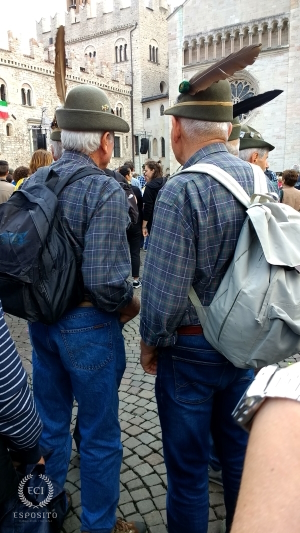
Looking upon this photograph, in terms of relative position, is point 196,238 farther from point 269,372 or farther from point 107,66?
point 107,66

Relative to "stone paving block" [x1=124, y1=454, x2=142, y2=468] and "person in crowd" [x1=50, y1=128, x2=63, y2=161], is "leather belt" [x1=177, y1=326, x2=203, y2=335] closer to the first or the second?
"stone paving block" [x1=124, y1=454, x2=142, y2=468]

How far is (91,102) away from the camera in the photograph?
6.46 ft

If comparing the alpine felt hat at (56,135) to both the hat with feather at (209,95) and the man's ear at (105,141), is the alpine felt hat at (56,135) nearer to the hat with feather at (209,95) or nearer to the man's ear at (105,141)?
the man's ear at (105,141)

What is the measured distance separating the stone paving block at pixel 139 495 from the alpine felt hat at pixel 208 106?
7.34 ft

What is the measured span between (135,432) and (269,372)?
256 centimetres

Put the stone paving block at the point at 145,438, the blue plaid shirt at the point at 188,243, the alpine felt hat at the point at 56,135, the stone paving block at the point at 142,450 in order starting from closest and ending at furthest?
1. the blue plaid shirt at the point at 188,243
2. the stone paving block at the point at 142,450
3. the stone paving block at the point at 145,438
4. the alpine felt hat at the point at 56,135

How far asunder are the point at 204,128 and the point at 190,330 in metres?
0.91

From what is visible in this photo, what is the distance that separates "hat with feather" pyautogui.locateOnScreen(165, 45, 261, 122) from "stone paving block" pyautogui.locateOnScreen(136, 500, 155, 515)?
87.7 inches

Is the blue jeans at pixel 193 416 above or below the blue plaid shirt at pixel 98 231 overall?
below

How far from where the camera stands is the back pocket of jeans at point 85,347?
6.07 feet

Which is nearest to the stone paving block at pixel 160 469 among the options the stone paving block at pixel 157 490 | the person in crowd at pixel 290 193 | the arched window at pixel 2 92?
the stone paving block at pixel 157 490

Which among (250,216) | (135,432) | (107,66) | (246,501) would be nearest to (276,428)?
(246,501)

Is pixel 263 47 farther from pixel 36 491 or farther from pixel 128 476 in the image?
pixel 36 491

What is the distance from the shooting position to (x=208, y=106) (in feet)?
5.54
